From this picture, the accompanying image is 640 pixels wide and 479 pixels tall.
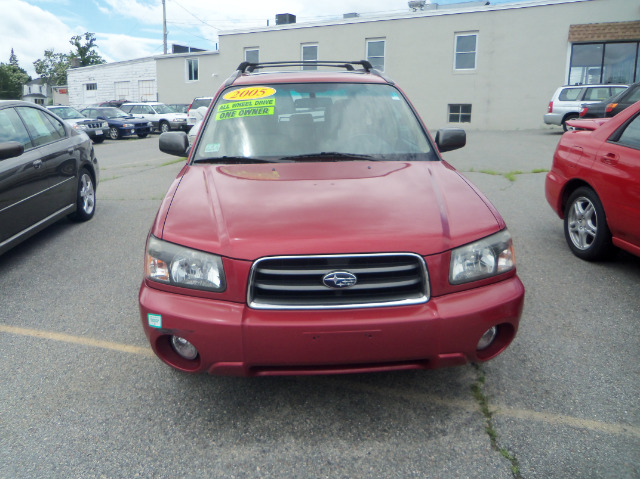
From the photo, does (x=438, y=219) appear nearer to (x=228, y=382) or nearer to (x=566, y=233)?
(x=228, y=382)

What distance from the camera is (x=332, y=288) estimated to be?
8.00 ft

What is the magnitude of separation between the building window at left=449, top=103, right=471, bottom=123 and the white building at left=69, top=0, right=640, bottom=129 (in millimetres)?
47

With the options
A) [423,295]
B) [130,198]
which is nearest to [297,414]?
[423,295]

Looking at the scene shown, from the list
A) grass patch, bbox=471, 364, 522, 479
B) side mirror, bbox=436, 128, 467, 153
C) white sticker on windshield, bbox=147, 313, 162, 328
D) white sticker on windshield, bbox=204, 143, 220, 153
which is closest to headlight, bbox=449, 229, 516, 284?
grass patch, bbox=471, 364, 522, 479

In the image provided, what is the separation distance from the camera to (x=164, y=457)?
8.05 ft

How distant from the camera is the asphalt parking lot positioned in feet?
7.89

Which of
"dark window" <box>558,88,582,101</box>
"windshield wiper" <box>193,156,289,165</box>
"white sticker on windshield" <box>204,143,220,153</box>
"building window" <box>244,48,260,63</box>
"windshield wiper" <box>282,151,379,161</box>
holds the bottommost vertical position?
"windshield wiper" <box>193,156,289,165</box>

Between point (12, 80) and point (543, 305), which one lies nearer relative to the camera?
point (543, 305)

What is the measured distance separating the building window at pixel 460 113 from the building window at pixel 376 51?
412cm

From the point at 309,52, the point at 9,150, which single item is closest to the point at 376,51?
the point at 309,52

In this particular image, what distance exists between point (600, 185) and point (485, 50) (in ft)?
74.7

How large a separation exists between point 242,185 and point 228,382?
108 cm

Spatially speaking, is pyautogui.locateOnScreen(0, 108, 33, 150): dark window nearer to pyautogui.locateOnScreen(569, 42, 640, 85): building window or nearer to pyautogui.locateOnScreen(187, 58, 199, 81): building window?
pyautogui.locateOnScreen(569, 42, 640, 85): building window

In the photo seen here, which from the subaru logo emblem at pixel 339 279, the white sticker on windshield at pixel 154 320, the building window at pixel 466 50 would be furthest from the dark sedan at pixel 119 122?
the subaru logo emblem at pixel 339 279
